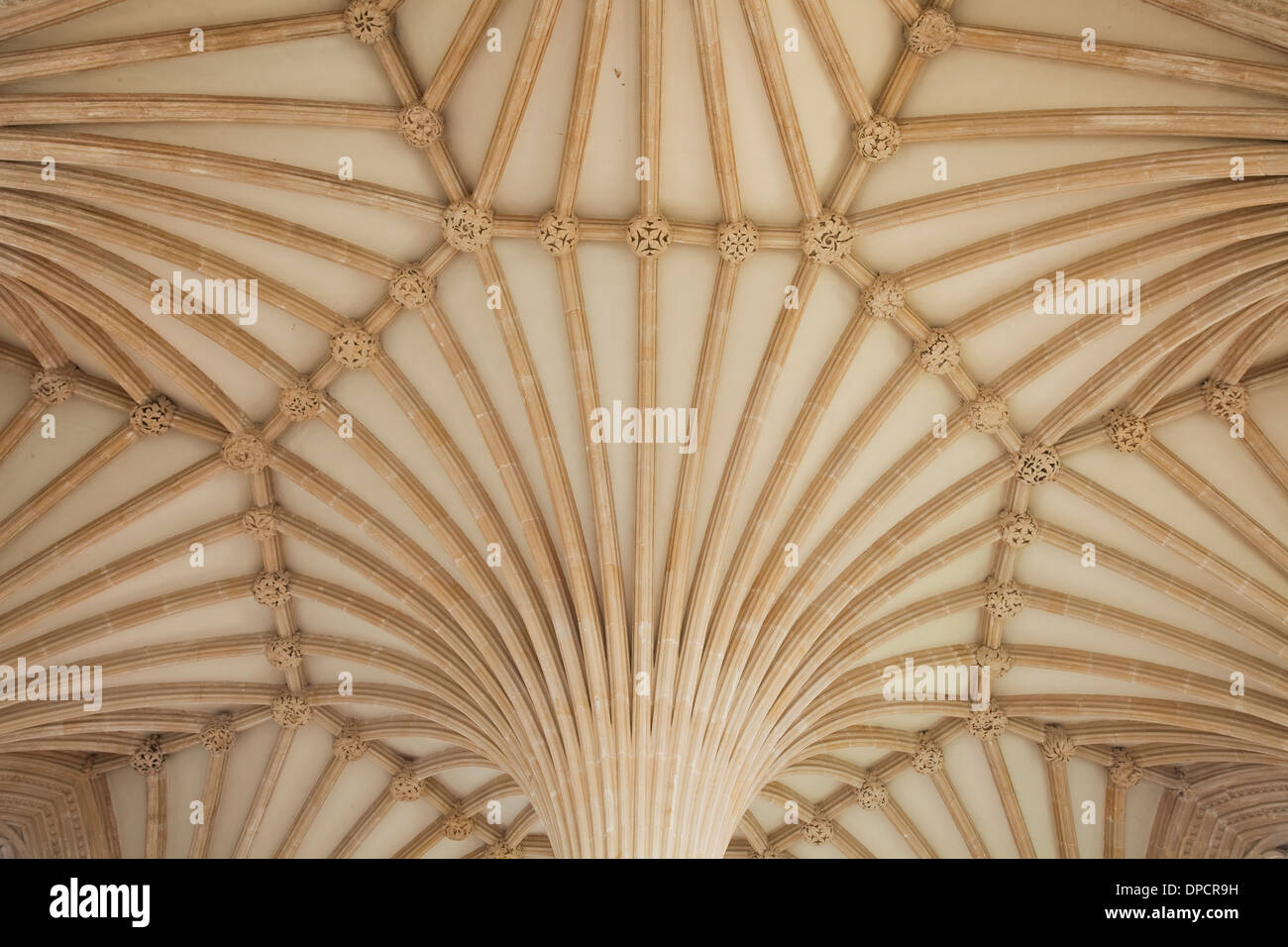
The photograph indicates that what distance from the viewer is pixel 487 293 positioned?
53.2 ft

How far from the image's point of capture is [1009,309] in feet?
53.3

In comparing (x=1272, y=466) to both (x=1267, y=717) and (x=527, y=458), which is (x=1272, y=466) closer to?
(x=1267, y=717)

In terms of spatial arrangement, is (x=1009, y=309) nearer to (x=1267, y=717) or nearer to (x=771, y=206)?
(x=771, y=206)

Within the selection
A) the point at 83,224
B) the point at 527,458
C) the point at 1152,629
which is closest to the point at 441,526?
the point at 527,458

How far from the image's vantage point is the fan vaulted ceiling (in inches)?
567

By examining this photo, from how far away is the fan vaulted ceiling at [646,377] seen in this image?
1440 centimetres

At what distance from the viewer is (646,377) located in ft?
53.4

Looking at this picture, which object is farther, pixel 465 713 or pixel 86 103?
pixel 465 713
